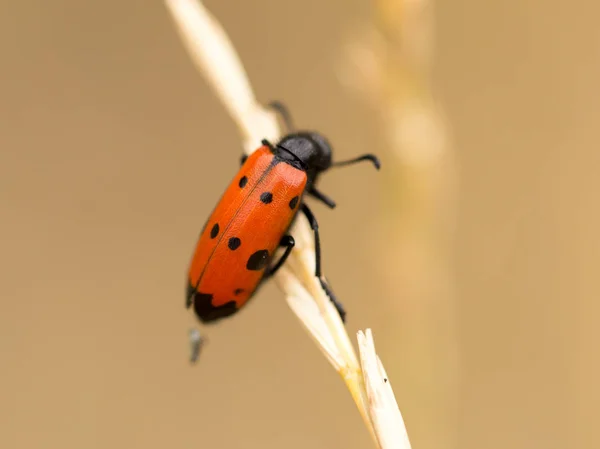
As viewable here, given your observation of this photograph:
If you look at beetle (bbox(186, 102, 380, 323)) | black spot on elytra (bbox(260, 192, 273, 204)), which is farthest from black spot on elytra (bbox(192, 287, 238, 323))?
black spot on elytra (bbox(260, 192, 273, 204))

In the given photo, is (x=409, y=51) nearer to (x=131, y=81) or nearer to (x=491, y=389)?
(x=491, y=389)

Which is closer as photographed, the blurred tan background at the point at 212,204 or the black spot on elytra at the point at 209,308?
the black spot on elytra at the point at 209,308

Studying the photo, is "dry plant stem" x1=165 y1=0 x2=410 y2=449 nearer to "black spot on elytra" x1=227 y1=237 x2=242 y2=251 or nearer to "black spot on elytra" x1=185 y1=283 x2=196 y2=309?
"black spot on elytra" x1=227 y1=237 x2=242 y2=251

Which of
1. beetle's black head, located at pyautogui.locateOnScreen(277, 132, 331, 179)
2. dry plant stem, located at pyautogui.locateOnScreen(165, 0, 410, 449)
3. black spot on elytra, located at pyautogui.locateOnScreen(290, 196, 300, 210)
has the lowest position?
dry plant stem, located at pyautogui.locateOnScreen(165, 0, 410, 449)

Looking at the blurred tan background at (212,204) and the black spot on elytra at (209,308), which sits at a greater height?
the blurred tan background at (212,204)

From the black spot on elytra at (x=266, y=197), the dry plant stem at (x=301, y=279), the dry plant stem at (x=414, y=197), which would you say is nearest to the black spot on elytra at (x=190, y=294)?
the black spot on elytra at (x=266, y=197)

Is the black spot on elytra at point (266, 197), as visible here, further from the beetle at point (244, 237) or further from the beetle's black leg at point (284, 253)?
the beetle's black leg at point (284, 253)
